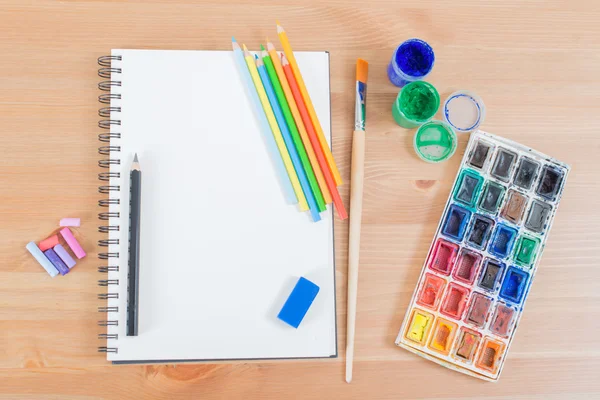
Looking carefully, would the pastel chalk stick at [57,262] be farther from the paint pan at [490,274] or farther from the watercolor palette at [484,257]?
the paint pan at [490,274]

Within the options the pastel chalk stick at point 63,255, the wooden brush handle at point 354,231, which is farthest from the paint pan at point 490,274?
the pastel chalk stick at point 63,255

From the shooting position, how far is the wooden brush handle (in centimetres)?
75

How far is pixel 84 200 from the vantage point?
760 millimetres

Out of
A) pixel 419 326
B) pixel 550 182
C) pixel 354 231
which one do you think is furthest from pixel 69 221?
pixel 550 182

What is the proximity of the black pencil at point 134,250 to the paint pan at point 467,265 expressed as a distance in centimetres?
50

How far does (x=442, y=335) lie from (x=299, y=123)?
0.41 meters

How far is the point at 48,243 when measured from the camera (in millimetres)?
742

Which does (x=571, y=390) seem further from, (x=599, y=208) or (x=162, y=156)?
(x=162, y=156)

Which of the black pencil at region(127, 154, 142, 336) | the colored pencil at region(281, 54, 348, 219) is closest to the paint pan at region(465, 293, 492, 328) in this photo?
the colored pencil at region(281, 54, 348, 219)

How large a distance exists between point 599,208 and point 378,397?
1.59 ft

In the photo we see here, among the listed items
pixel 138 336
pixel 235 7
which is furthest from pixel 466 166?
pixel 138 336

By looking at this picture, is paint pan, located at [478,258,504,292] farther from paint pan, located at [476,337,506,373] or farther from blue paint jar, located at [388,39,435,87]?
blue paint jar, located at [388,39,435,87]

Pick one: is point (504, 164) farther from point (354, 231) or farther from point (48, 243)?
point (48, 243)

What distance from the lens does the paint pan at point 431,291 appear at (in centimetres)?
76
